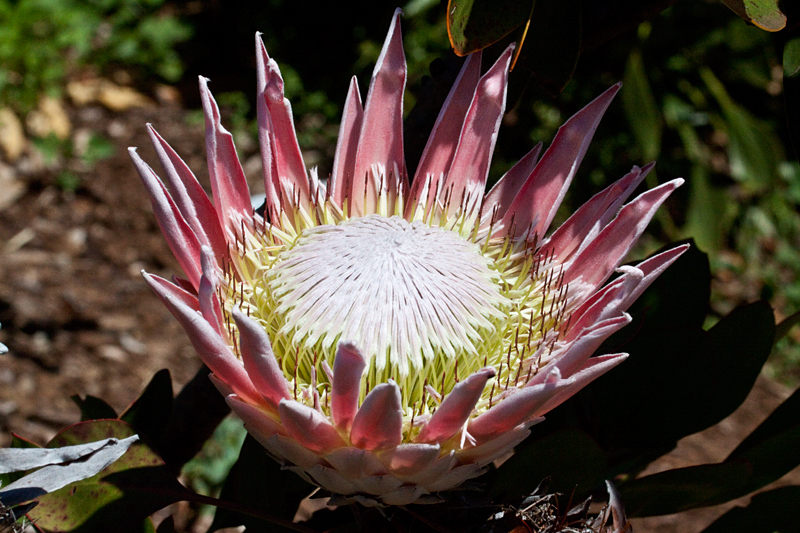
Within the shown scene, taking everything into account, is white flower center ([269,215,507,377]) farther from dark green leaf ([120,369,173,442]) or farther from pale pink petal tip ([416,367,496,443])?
dark green leaf ([120,369,173,442])

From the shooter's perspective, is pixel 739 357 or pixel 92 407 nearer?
pixel 739 357

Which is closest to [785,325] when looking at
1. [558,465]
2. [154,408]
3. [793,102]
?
[793,102]

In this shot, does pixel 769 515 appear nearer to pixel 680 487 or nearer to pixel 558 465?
pixel 680 487

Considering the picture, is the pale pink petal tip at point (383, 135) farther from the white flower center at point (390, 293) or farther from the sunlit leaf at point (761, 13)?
the sunlit leaf at point (761, 13)

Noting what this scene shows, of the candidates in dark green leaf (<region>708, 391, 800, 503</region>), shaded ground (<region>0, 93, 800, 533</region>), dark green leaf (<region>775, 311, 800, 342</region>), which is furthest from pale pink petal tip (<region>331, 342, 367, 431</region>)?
shaded ground (<region>0, 93, 800, 533</region>)

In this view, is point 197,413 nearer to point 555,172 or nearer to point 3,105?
point 555,172

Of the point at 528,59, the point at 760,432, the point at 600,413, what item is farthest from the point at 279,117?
the point at 760,432

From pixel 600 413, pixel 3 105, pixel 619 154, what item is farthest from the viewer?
pixel 619 154

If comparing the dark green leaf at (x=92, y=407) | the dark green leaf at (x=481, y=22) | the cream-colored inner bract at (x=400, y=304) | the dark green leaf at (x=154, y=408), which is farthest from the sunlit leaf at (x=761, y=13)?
the dark green leaf at (x=92, y=407)
